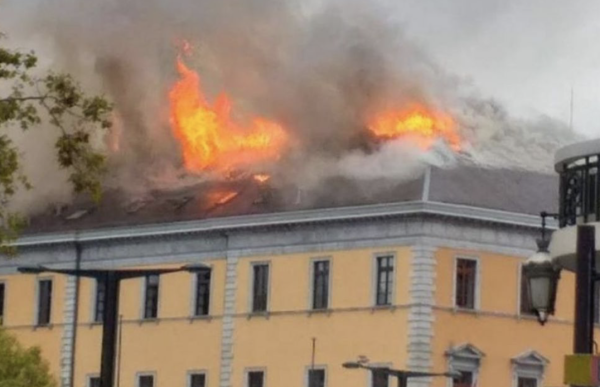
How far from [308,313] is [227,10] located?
13801 mm

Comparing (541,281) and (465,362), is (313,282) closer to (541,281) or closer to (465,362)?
(465,362)

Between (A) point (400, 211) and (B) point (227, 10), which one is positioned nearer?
(A) point (400, 211)

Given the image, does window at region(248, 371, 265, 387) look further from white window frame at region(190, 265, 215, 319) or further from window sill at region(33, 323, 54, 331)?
window sill at region(33, 323, 54, 331)

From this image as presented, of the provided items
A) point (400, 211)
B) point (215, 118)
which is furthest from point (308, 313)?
point (215, 118)

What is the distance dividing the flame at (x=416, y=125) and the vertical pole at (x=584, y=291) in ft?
200

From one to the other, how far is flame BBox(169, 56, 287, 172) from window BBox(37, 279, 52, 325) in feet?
25.1

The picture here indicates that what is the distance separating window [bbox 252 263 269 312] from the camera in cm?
A: 9144

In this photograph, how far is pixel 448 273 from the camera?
8681 cm

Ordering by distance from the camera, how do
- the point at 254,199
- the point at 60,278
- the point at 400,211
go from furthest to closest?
Answer: 1. the point at 60,278
2. the point at 254,199
3. the point at 400,211

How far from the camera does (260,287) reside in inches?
3610

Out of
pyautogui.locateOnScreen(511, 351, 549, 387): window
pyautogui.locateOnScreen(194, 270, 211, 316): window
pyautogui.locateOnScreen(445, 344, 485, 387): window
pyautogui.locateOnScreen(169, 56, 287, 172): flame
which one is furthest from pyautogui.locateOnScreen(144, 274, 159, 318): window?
pyautogui.locateOnScreen(511, 351, 549, 387): window

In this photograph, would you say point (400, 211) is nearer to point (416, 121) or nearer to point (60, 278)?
point (416, 121)

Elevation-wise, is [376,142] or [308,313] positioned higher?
[376,142]

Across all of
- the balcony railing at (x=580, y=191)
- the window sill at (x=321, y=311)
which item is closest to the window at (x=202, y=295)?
the window sill at (x=321, y=311)
